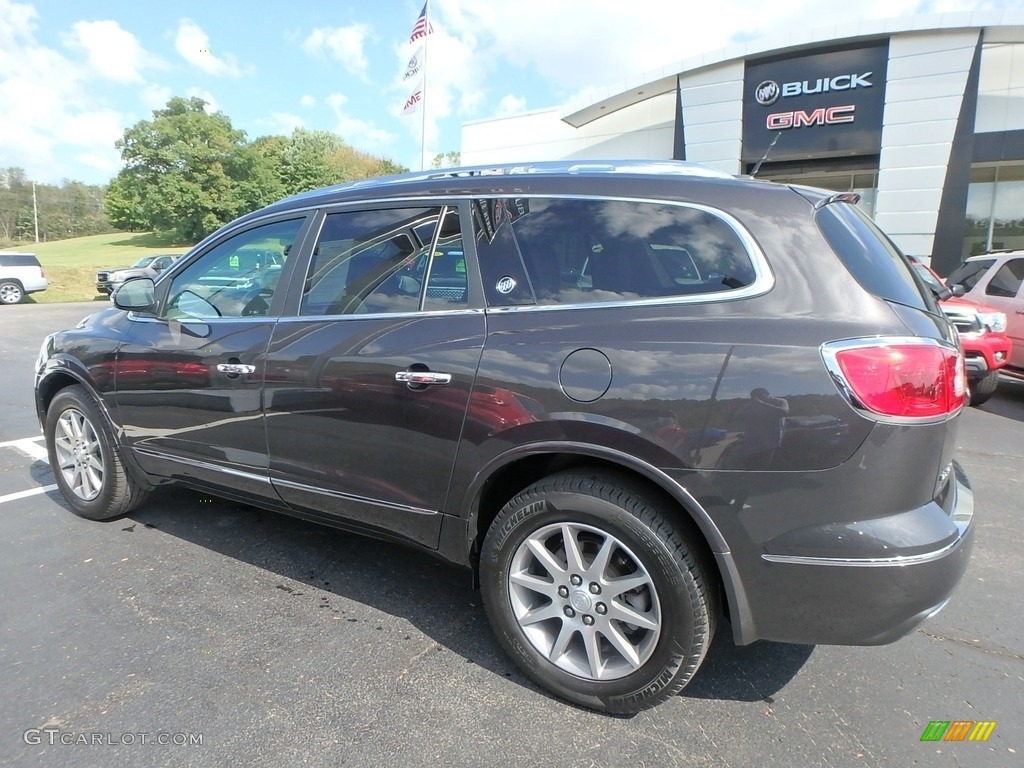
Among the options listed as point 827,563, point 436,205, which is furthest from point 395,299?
point 827,563

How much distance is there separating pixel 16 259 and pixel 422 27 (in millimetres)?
16613

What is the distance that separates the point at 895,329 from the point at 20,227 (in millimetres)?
110175

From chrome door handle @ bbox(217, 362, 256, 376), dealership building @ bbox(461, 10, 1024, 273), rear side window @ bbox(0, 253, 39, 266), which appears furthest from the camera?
rear side window @ bbox(0, 253, 39, 266)

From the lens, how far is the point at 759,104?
58.9ft

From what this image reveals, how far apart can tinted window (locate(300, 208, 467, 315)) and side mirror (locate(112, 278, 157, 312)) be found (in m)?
1.17

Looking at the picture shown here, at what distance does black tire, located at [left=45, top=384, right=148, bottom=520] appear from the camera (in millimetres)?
3752

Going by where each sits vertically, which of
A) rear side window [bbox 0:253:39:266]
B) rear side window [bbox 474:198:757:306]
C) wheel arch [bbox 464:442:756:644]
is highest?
rear side window [bbox 0:253:39:266]

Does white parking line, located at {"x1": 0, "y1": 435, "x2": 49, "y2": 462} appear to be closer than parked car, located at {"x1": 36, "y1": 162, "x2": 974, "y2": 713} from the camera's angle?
No

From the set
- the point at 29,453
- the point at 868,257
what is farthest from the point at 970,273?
the point at 29,453

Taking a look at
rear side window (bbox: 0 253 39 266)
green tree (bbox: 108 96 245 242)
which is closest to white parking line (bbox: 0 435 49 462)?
rear side window (bbox: 0 253 39 266)

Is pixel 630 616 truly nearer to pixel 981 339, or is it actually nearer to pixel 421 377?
pixel 421 377

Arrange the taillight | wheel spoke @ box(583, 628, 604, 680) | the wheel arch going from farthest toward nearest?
wheel spoke @ box(583, 628, 604, 680) → the wheel arch → the taillight

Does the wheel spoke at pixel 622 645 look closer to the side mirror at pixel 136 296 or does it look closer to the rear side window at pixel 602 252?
the rear side window at pixel 602 252

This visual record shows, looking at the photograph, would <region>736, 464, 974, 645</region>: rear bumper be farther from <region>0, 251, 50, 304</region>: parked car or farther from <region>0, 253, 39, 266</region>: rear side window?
<region>0, 253, 39, 266</region>: rear side window
